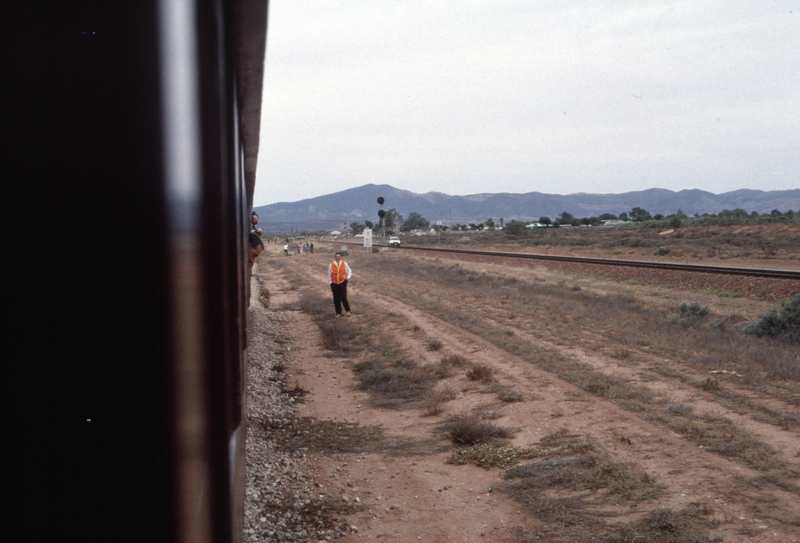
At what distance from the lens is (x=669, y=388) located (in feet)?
29.3

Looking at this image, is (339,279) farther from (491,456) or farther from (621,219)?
(621,219)

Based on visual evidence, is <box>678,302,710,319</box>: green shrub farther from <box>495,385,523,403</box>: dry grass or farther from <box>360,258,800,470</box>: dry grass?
<box>495,385,523,403</box>: dry grass

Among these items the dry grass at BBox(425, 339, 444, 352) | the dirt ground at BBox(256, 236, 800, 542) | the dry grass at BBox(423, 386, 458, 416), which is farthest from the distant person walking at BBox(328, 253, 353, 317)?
the dry grass at BBox(423, 386, 458, 416)

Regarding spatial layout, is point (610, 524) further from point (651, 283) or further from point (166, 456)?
point (651, 283)

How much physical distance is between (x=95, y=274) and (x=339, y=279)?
52.8 feet

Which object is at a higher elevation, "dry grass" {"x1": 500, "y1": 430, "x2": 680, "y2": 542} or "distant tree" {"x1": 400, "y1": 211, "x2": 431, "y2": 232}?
"distant tree" {"x1": 400, "y1": 211, "x2": 431, "y2": 232}

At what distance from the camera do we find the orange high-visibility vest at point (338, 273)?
1745 centimetres

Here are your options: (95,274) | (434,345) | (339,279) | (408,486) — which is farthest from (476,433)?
(339,279)

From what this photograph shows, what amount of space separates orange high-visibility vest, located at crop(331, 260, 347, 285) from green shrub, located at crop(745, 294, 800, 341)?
923 cm

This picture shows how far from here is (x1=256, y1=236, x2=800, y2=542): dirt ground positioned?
5.20 metres

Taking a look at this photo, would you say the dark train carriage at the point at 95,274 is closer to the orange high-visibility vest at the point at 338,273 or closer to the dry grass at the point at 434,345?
the dry grass at the point at 434,345

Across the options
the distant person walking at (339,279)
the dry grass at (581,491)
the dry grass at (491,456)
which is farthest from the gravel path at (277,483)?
the distant person walking at (339,279)

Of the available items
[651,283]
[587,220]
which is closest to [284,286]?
[651,283]

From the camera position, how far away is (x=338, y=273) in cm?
1761
